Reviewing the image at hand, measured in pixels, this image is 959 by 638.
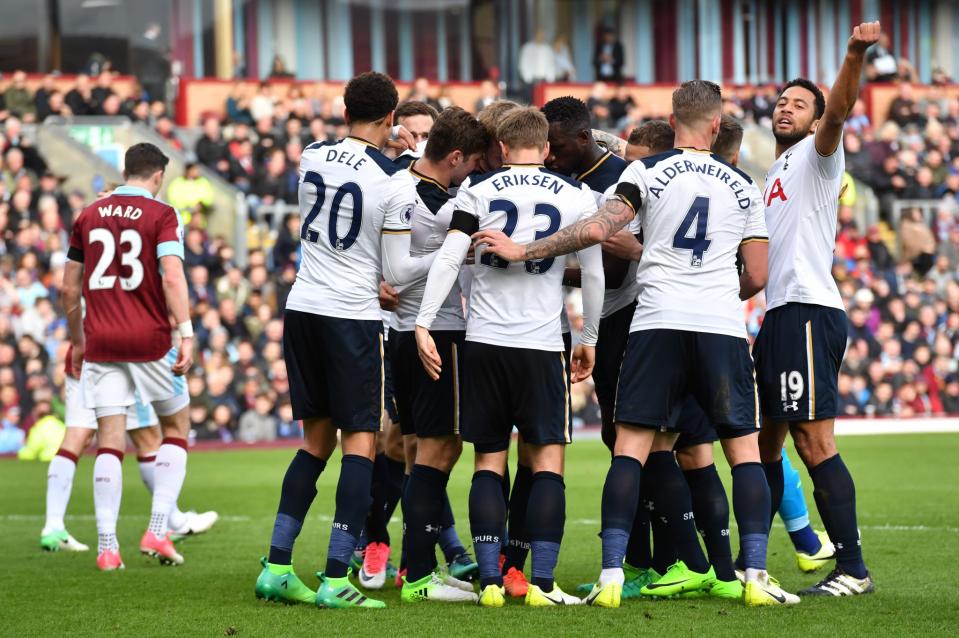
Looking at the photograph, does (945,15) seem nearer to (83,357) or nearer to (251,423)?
(251,423)

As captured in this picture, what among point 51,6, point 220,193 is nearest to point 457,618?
point 220,193

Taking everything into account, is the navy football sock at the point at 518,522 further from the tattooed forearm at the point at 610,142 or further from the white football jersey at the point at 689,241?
the tattooed forearm at the point at 610,142

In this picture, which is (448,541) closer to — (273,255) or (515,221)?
(515,221)

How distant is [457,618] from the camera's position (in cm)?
625

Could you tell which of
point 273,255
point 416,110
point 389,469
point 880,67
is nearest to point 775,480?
point 389,469

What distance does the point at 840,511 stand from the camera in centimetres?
689

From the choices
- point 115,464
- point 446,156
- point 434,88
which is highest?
point 434,88

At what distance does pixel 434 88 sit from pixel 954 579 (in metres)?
23.0

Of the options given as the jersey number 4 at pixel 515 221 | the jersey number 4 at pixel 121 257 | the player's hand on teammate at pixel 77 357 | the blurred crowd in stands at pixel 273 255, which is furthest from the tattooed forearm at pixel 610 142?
the blurred crowd in stands at pixel 273 255

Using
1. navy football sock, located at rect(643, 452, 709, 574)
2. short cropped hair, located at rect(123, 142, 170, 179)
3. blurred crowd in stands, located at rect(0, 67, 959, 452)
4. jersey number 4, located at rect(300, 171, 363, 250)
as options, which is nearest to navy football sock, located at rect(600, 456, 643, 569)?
navy football sock, located at rect(643, 452, 709, 574)

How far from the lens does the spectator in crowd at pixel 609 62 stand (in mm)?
31359

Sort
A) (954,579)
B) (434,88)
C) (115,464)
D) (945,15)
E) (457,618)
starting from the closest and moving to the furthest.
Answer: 1. (457,618)
2. (954,579)
3. (115,464)
4. (434,88)
5. (945,15)

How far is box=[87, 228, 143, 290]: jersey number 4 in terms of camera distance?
8266 millimetres

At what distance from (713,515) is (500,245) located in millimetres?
1732
